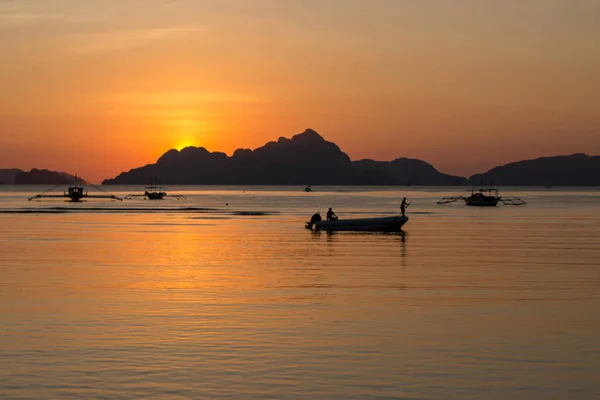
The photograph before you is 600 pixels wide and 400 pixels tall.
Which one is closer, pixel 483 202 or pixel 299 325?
pixel 299 325

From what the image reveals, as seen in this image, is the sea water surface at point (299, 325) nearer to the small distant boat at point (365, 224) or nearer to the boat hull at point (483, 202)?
the small distant boat at point (365, 224)

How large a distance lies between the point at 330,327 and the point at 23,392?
11384 mm

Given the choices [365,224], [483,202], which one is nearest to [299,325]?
[365,224]

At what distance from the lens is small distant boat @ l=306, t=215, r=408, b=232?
283 feet

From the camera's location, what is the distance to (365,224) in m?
87.1

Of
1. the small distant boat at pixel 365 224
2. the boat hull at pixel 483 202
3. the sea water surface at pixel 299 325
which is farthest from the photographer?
the boat hull at pixel 483 202

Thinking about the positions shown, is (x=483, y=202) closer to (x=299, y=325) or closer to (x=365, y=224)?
(x=365, y=224)

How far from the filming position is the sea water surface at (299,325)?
20.5 meters

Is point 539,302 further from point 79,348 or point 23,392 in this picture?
point 23,392

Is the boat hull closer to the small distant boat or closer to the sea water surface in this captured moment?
the small distant boat

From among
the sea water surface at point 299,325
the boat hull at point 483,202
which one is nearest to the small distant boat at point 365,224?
the sea water surface at point 299,325

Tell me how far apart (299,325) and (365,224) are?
59.0 meters

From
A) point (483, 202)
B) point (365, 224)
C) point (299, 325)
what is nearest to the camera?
point (299, 325)

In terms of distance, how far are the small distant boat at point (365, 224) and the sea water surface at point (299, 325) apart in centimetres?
2812
